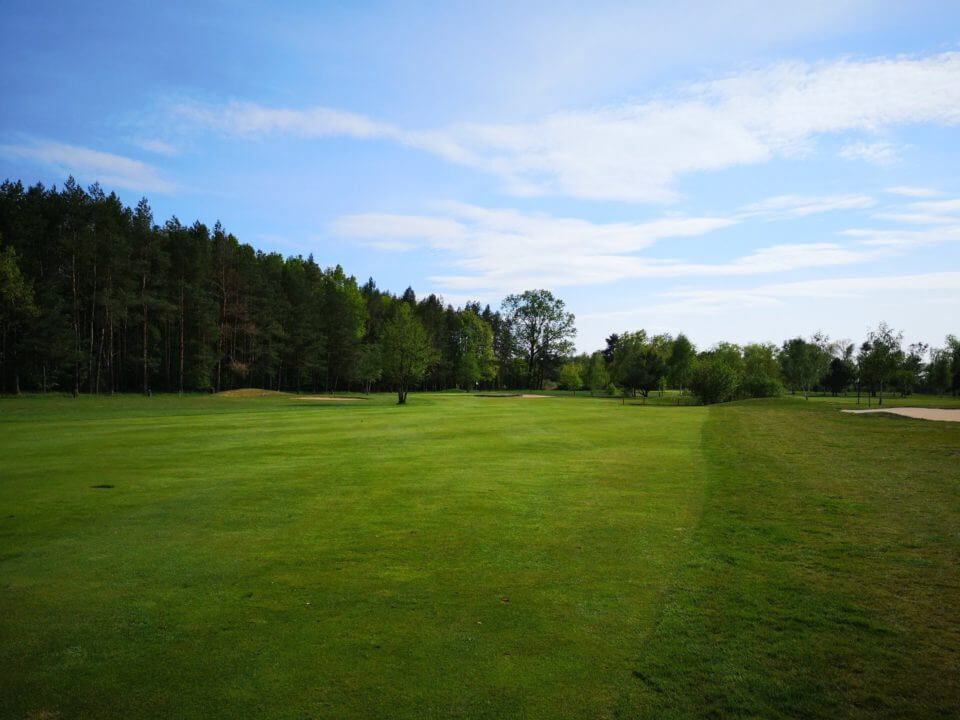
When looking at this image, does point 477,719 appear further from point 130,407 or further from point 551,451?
point 130,407

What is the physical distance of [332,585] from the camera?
292 inches

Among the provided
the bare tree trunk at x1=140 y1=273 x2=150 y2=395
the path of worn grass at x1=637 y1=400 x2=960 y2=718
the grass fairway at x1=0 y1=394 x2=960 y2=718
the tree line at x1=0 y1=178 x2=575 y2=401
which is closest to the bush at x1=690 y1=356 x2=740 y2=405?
the tree line at x1=0 y1=178 x2=575 y2=401

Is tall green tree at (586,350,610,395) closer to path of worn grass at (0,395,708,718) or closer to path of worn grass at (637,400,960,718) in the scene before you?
path of worn grass at (0,395,708,718)

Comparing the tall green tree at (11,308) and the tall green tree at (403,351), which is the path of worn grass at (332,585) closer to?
the tall green tree at (11,308)

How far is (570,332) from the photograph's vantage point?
403 feet

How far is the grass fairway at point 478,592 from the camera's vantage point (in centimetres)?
492

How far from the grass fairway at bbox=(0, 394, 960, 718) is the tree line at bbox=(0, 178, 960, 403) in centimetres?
4742

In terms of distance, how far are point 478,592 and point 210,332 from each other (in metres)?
72.4

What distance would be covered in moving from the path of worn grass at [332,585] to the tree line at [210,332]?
45.9 metres

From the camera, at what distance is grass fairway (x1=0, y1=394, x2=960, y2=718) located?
16.1 feet

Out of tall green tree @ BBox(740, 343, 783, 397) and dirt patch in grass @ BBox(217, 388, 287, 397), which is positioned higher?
tall green tree @ BBox(740, 343, 783, 397)

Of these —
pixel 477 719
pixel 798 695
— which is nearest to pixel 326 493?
pixel 477 719

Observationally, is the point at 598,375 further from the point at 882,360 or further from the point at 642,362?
the point at 882,360

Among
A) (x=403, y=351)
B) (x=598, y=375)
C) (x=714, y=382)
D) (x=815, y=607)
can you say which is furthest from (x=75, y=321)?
(x=714, y=382)
